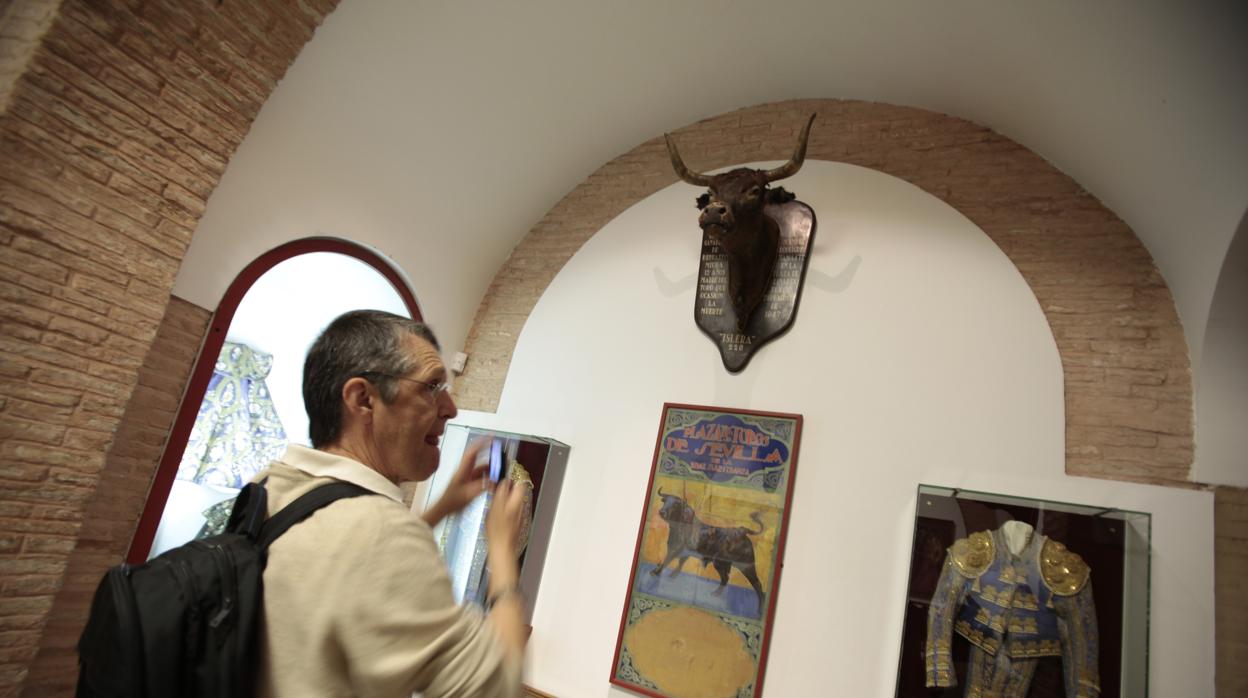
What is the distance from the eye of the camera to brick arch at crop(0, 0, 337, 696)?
268cm

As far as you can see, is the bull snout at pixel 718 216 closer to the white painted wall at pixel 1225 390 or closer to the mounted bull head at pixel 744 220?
the mounted bull head at pixel 744 220

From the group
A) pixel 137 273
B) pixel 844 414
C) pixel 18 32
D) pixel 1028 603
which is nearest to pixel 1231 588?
pixel 1028 603

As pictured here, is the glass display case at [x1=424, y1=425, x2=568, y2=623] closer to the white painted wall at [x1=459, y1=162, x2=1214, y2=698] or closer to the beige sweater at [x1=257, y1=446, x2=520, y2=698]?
the white painted wall at [x1=459, y1=162, x2=1214, y2=698]

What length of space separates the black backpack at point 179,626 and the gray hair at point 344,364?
1.14 feet

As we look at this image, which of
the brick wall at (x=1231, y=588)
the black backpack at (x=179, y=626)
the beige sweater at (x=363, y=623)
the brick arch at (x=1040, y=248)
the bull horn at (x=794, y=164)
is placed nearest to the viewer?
the black backpack at (x=179, y=626)

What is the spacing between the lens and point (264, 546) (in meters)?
1.20

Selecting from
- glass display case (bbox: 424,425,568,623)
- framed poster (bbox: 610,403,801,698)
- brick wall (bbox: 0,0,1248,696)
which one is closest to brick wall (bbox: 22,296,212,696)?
brick wall (bbox: 0,0,1248,696)

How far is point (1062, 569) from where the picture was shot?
2.99m

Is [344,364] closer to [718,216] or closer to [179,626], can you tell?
[179,626]

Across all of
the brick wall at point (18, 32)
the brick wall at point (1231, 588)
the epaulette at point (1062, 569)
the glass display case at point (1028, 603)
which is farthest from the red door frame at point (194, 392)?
the brick wall at point (1231, 588)

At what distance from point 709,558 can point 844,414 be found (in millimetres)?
1093

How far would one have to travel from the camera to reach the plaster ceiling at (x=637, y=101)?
2.95m

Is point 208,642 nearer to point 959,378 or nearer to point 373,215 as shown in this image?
point 959,378

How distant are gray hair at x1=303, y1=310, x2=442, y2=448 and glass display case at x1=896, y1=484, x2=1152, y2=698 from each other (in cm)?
275
